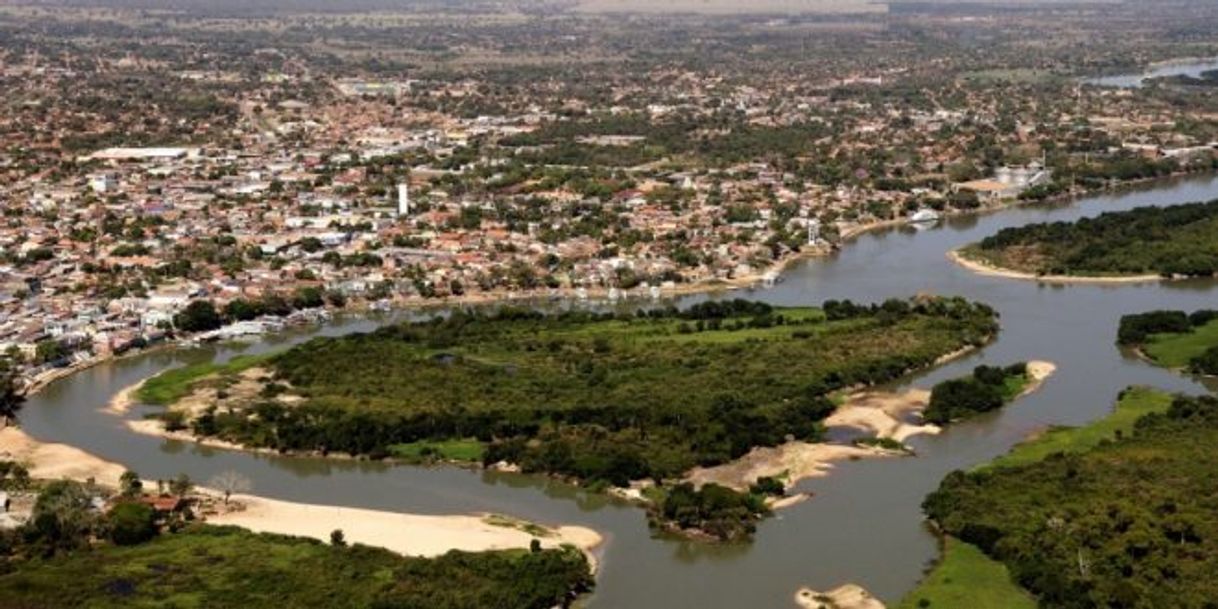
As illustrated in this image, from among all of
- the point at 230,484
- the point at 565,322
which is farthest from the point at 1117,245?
the point at 230,484

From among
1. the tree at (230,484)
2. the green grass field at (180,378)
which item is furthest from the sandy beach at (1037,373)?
the green grass field at (180,378)

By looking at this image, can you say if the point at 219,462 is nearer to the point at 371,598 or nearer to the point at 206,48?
the point at 371,598

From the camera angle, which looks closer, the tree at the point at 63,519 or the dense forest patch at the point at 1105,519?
the dense forest patch at the point at 1105,519

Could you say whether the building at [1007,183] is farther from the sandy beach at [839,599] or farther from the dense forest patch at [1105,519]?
the sandy beach at [839,599]

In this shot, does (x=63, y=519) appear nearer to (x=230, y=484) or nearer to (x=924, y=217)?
(x=230, y=484)

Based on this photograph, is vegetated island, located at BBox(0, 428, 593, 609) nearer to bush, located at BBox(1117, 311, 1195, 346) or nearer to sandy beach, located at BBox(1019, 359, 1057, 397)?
sandy beach, located at BBox(1019, 359, 1057, 397)

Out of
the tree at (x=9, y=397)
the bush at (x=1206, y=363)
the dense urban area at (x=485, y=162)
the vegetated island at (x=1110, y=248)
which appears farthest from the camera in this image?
the vegetated island at (x=1110, y=248)

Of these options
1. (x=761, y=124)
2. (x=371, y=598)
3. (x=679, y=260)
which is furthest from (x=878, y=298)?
(x=761, y=124)

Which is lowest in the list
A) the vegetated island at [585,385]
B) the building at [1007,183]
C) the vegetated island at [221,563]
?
the building at [1007,183]
